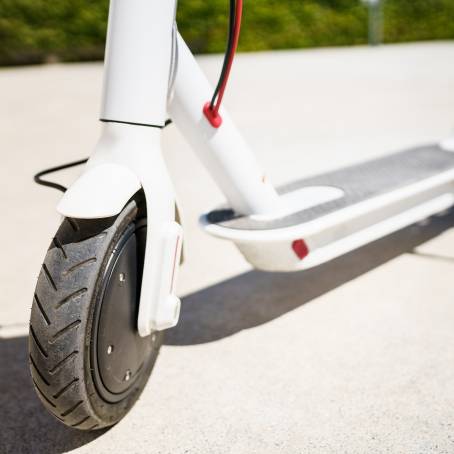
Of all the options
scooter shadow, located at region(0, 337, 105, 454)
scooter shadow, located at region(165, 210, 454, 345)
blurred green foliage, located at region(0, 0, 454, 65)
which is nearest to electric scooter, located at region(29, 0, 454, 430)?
scooter shadow, located at region(0, 337, 105, 454)

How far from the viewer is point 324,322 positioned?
197cm

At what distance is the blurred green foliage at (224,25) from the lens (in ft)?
42.1

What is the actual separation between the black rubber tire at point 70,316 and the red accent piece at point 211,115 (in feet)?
1.33

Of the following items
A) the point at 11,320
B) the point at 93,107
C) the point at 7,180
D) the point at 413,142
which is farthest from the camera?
the point at 93,107

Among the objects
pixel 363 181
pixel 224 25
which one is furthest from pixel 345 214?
pixel 224 25

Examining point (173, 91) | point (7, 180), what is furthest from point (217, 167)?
point (7, 180)

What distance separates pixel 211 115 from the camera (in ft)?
5.08

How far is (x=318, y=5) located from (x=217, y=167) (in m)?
15.1

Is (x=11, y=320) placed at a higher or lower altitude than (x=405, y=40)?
lower

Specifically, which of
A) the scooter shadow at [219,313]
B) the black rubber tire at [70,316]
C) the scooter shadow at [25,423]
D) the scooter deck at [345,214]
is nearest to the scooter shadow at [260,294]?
the scooter shadow at [219,313]

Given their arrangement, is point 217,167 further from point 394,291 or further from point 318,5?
point 318,5

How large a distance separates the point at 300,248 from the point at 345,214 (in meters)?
0.17

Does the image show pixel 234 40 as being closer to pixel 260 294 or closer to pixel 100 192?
pixel 100 192

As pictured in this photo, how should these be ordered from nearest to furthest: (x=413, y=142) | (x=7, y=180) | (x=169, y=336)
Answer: (x=169, y=336), (x=7, y=180), (x=413, y=142)
